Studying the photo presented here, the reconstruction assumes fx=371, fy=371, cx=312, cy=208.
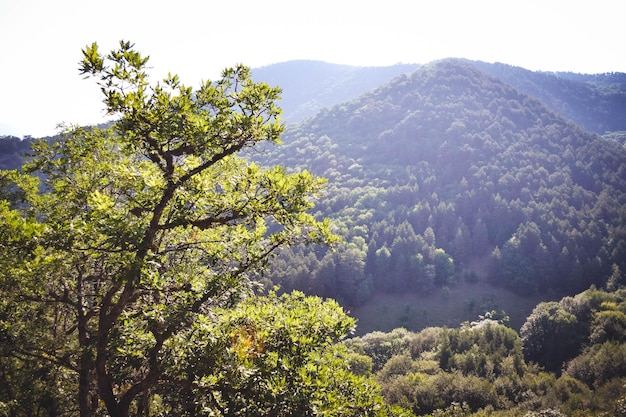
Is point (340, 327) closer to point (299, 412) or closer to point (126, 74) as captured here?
point (299, 412)

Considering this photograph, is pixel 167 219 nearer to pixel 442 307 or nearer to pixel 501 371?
pixel 501 371

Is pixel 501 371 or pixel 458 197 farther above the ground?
pixel 458 197

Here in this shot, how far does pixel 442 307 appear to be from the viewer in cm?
6594

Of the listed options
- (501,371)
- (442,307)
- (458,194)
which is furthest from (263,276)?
(458,194)

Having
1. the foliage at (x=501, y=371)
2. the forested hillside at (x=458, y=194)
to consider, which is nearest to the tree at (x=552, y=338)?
the foliage at (x=501, y=371)

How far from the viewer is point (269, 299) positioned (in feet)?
27.4

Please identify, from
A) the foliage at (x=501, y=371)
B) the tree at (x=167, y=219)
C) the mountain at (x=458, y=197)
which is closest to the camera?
the tree at (x=167, y=219)

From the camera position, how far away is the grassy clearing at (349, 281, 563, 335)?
60812mm

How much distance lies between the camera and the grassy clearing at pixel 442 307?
6081 centimetres

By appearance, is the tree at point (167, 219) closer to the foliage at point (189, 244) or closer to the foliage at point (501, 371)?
the foliage at point (189, 244)

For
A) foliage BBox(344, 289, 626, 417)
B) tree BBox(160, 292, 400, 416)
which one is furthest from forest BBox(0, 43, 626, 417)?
foliage BBox(344, 289, 626, 417)

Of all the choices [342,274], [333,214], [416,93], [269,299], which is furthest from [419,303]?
[416,93]

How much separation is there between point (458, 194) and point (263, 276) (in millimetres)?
98155

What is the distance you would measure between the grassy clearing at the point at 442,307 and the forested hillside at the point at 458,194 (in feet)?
6.85
